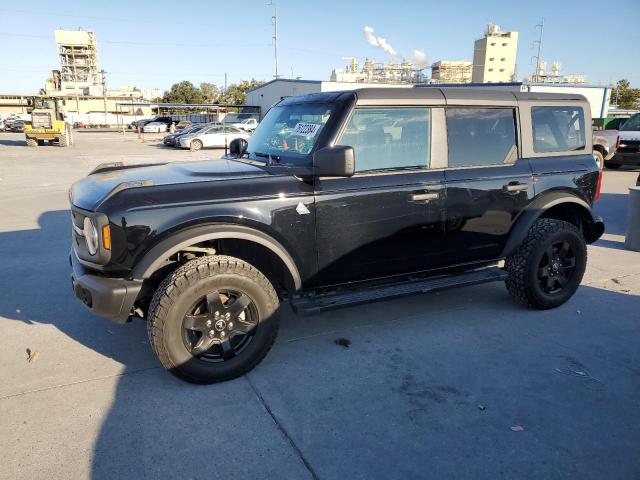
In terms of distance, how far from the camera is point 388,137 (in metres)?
3.75

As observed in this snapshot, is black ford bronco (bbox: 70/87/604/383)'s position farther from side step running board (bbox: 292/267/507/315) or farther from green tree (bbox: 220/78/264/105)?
green tree (bbox: 220/78/264/105)

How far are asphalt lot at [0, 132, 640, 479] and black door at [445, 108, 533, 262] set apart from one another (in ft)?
2.52

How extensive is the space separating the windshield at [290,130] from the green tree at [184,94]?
8229cm

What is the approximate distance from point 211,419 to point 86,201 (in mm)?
1626

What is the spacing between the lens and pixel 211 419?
290 centimetres

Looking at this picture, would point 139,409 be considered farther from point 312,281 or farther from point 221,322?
point 312,281

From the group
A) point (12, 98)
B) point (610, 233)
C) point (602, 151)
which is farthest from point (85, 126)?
point (610, 233)

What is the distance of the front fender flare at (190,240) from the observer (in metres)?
3.03

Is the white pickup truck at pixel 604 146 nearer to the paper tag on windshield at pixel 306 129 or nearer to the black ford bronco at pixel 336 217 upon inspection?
the black ford bronco at pixel 336 217

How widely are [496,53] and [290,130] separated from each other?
133786 millimetres

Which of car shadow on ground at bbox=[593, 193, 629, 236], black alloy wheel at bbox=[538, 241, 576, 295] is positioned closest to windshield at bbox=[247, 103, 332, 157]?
black alloy wheel at bbox=[538, 241, 576, 295]

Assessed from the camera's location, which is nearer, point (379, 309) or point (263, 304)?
point (263, 304)

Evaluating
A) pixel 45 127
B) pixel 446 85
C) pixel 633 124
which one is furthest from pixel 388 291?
pixel 45 127

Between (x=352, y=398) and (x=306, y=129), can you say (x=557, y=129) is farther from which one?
(x=352, y=398)
